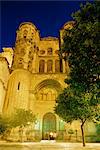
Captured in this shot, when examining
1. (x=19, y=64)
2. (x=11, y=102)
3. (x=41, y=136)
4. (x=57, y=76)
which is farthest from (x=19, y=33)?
(x=41, y=136)

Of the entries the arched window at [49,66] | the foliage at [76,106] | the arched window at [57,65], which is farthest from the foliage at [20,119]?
the arched window at [57,65]

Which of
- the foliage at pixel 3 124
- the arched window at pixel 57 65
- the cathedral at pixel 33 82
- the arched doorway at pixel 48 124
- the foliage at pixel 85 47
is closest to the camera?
the foliage at pixel 85 47

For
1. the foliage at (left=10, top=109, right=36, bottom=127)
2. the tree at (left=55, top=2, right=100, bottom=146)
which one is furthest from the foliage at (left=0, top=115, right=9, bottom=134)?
the tree at (left=55, top=2, right=100, bottom=146)

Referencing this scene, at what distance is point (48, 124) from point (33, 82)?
8981 millimetres

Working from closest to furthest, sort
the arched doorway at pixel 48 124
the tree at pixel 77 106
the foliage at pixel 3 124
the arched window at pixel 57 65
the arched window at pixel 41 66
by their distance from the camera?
the tree at pixel 77 106 < the foliage at pixel 3 124 < the arched doorway at pixel 48 124 < the arched window at pixel 41 66 < the arched window at pixel 57 65

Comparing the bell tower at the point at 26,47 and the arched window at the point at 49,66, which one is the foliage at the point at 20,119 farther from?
the arched window at the point at 49,66

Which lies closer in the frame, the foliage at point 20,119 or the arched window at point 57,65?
the foliage at point 20,119

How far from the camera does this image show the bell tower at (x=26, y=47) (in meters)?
46.0

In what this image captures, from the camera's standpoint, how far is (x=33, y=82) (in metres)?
42.5

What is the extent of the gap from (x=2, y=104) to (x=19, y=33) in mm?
20721

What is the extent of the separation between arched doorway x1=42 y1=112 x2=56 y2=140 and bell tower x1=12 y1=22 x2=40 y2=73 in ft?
35.9

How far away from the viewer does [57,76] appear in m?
43.1

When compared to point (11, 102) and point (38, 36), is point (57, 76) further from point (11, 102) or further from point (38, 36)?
point (38, 36)

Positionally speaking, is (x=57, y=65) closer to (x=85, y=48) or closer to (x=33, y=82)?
(x=33, y=82)
